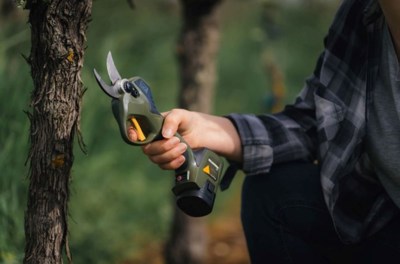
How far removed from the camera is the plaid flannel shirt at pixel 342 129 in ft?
6.06

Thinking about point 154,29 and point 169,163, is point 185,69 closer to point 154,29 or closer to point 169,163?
point 169,163

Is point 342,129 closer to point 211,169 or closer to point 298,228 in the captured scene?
point 298,228

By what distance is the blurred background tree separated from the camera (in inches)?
95.3

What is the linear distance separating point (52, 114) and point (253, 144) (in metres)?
0.63

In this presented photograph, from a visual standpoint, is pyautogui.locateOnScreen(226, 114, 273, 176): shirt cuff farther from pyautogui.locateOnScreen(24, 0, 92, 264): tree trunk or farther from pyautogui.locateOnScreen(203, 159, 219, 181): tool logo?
pyautogui.locateOnScreen(24, 0, 92, 264): tree trunk

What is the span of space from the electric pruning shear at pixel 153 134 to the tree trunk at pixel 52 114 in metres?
0.08

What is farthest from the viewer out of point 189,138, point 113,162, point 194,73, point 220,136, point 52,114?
Answer: point 113,162

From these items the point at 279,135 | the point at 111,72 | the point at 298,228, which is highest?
the point at 111,72

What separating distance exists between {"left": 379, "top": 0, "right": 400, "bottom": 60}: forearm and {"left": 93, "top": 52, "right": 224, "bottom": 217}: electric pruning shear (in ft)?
1.57

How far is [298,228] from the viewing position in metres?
1.91

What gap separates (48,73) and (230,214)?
8.78ft


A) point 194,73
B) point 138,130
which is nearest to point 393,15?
point 138,130

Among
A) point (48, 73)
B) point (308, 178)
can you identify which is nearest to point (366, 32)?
point (308, 178)

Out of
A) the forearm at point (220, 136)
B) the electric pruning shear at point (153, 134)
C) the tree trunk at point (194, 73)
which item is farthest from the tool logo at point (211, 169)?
the tree trunk at point (194, 73)
